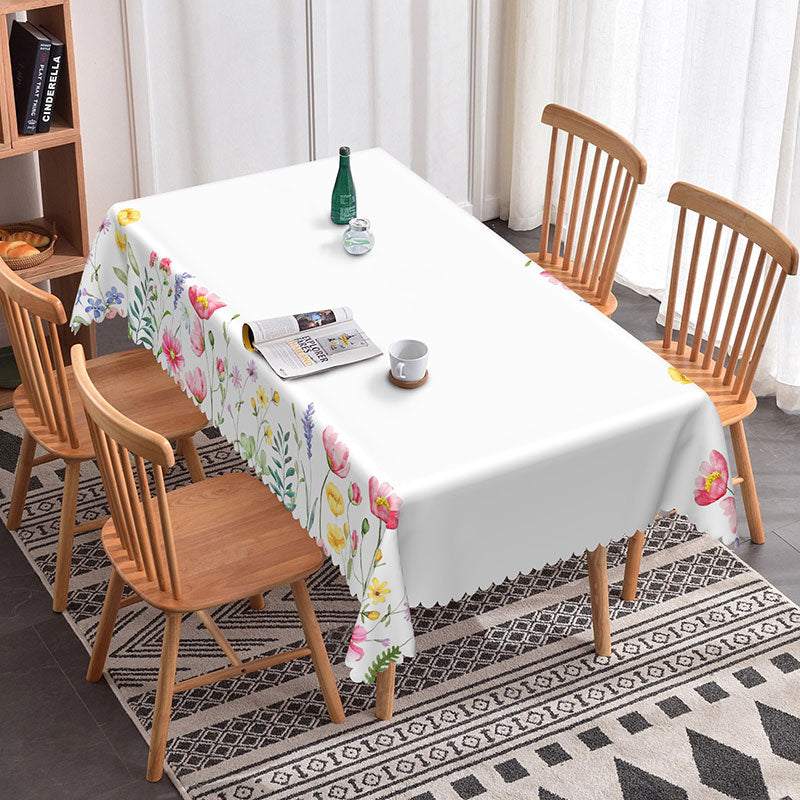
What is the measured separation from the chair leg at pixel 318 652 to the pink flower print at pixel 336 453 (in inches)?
12.2

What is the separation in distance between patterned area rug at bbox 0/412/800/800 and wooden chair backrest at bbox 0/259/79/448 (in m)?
0.48

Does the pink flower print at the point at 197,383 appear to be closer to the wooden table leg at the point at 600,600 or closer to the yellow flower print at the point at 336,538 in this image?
the yellow flower print at the point at 336,538

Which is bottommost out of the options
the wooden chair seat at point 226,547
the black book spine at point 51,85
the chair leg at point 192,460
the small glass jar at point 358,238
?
the chair leg at point 192,460

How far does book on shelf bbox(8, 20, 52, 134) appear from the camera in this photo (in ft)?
11.1

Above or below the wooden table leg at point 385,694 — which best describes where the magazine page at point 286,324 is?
above

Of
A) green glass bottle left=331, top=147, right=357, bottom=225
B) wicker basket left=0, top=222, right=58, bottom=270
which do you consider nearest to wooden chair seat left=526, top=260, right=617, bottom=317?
green glass bottle left=331, top=147, right=357, bottom=225

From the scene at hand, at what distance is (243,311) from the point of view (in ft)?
9.32

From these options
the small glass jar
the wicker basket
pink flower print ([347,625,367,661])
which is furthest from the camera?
the wicker basket

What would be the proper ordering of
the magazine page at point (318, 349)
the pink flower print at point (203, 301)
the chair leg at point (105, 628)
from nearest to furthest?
the magazine page at point (318, 349)
the chair leg at point (105, 628)
the pink flower print at point (203, 301)

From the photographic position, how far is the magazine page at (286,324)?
2689mm

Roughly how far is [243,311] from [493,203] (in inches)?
90.0

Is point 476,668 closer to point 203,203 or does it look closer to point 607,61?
point 203,203

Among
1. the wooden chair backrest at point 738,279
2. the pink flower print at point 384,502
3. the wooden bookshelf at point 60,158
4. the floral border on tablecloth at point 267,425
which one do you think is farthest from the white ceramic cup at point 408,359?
the wooden bookshelf at point 60,158

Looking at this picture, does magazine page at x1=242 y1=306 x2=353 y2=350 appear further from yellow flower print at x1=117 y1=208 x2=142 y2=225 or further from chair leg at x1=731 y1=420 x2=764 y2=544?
chair leg at x1=731 y1=420 x2=764 y2=544
